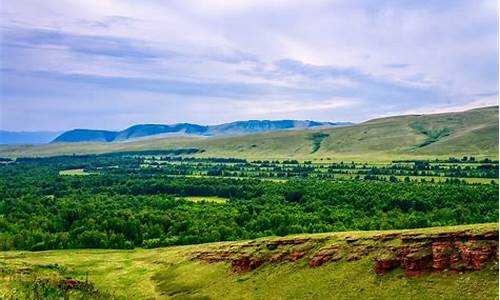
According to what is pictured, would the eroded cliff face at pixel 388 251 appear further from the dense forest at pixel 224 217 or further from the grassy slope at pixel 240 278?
the dense forest at pixel 224 217

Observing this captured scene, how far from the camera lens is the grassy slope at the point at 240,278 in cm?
5028

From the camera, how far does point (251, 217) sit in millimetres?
135875

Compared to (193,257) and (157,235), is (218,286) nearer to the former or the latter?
(193,257)

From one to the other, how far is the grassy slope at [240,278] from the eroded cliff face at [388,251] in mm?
963

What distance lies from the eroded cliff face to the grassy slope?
0.96 meters

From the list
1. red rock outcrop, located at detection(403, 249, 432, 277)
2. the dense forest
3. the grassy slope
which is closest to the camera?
the grassy slope

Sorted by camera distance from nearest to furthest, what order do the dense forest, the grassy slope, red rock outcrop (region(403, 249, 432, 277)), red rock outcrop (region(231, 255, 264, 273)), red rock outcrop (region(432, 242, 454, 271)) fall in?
the grassy slope, red rock outcrop (region(432, 242, 454, 271)), red rock outcrop (region(403, 249, 432, 277)), red rock outcrop (region(231, 255, 264, 273)), the dense forest

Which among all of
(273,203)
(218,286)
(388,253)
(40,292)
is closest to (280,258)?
(218,286)

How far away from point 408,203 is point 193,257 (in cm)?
8793

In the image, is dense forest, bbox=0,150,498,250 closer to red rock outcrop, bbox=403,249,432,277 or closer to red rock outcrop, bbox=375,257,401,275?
red rock outcrop, bbox=375,257,401,275

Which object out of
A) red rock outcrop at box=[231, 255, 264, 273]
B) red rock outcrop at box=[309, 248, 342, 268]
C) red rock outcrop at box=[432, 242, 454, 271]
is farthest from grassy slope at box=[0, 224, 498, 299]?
red rock outcrop at box=[231, 255, 264, 273]

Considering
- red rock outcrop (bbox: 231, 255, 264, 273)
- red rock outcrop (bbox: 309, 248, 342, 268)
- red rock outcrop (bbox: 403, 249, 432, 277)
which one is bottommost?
red rock outcrop (bbox: 231, 255, 264, 273)

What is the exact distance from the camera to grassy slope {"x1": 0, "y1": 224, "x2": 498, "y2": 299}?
165 ft

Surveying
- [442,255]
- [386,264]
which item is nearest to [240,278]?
[386,264]
